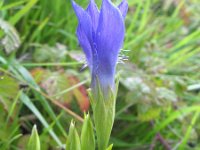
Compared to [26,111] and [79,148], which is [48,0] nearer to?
[26,111]

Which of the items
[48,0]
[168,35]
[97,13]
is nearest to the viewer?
[97,13]

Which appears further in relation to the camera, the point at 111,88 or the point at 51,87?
the point at 51,87

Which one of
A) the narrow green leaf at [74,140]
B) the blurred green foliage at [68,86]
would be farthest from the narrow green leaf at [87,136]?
the blurred green foliage at [68,86]

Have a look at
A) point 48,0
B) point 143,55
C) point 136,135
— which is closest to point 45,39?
point 48,0

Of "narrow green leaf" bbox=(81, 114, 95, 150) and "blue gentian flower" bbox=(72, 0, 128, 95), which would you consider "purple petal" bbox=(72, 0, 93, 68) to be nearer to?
"blue gentian flower" bbox=(72, 0, 128, 95)

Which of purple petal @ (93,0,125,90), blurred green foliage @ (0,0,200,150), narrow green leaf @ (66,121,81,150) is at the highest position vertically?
purple petal @ (93,0,125,90)

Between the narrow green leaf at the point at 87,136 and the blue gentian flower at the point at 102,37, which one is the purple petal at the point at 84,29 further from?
the narrow green leaf at the point at 87,136

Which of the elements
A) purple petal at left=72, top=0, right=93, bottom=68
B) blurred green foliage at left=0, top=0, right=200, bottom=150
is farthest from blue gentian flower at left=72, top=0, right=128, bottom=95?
blurred green foliage at left=0, top=0, right=200, bottom=150

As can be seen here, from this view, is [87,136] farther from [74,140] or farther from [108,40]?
[108,40]
